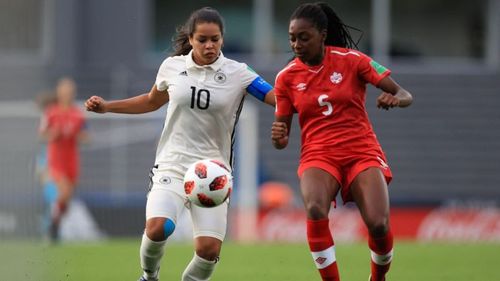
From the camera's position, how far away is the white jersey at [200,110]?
26.5ft

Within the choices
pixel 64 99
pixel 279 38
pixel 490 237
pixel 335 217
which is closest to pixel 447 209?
pixel 490 237

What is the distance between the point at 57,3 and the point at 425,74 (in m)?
7.37

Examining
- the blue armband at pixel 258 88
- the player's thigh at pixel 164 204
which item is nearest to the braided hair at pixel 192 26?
the blue armband at pixel 258 88

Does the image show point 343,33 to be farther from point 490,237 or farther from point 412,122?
point 412,122

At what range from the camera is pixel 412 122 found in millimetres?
22719

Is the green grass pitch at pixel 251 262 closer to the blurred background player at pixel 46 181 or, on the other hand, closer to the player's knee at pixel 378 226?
the blurred background player at pixel 46 181

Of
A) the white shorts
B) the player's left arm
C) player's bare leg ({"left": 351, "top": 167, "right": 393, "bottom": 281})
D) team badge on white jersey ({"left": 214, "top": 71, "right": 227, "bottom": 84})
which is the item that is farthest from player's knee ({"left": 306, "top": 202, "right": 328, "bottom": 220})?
team badge on white jersey ({"left": 214, "top": 71, "right": 227, "bottom": 84})

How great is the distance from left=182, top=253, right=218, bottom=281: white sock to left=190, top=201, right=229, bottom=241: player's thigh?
17 cm

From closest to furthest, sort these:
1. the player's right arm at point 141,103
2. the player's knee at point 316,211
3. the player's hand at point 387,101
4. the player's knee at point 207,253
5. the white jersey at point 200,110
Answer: the player's hand at point 387,101 < the player's knee at point 316,211 < the player's knee at point 207,253 < the white jersey at point 200,110 < the player's right arm at point 141,103

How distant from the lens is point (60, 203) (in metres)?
16.8

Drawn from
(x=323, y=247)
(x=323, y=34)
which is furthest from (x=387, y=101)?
(x=323, y=247)

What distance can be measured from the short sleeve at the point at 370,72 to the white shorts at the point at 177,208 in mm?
1286

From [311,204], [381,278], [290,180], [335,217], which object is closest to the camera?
[311,204]

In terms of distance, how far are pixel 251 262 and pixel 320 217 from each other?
16.6 ft
